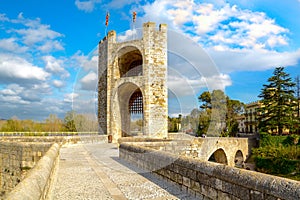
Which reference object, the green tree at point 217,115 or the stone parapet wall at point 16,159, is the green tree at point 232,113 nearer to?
the green tree at point 217,115

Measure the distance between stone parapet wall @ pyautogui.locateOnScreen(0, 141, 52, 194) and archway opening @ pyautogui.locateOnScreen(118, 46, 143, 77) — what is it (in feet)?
36.7

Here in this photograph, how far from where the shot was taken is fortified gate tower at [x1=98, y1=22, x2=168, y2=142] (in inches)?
695

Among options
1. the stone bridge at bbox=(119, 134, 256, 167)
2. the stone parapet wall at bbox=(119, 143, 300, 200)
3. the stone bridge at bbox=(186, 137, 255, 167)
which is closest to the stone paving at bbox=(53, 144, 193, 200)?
the stone parapet wall at bbox=(119, 143, 300, 200)

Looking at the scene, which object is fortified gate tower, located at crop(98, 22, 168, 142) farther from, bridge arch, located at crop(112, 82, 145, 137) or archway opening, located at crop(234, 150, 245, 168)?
archway opening, located at crop(234, 150, 245, 168)

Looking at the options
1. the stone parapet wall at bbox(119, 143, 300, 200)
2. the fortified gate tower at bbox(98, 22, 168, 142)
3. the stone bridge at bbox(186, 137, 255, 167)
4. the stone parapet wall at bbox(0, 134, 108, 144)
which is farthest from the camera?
the fortified gate tower at bbox(98, 22, 168, 142)

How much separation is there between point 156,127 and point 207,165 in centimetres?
1380

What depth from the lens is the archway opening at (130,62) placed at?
19.6 m

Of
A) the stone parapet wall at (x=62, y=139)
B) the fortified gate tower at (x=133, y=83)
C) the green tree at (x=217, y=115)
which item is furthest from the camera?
the green tree at (x=217, y=115)

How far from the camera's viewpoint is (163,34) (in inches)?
718

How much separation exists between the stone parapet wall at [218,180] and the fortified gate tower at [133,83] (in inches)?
464

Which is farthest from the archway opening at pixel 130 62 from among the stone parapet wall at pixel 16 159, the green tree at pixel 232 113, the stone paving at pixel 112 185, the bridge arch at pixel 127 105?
the green tree at pixel 232 113

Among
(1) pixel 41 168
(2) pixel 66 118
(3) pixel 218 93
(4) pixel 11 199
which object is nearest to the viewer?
(4) pixel 11 199

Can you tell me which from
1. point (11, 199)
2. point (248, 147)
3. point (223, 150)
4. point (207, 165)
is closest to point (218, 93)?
point (248, 147)

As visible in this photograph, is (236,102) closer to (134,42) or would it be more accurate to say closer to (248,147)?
(248,147)
